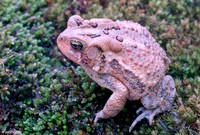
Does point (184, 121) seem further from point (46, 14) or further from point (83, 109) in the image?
point (46, 14)

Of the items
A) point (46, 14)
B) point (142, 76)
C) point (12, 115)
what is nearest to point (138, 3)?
point (46, 14)

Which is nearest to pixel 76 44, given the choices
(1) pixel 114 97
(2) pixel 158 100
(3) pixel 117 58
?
(3) pixel 117 58

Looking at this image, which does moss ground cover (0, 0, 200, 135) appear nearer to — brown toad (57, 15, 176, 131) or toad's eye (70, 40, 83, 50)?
brown toad (57, 15, 176, 131)

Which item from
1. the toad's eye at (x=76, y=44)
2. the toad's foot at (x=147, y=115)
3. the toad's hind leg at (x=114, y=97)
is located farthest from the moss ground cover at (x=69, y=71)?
the toad's eye at (x=76, y=44)

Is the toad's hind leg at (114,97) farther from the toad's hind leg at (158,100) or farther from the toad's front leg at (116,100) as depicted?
the toad's hind leg at (158,100)

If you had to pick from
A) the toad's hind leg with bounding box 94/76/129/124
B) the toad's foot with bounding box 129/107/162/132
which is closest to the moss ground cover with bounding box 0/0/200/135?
the toad's foot with bounding box 129/107/162/132

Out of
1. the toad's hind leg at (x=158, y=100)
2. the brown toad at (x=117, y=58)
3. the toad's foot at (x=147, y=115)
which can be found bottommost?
the toad's foot at (x=147, y=115)

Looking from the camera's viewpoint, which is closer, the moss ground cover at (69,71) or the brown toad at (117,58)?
the brown toad at (117,58)
